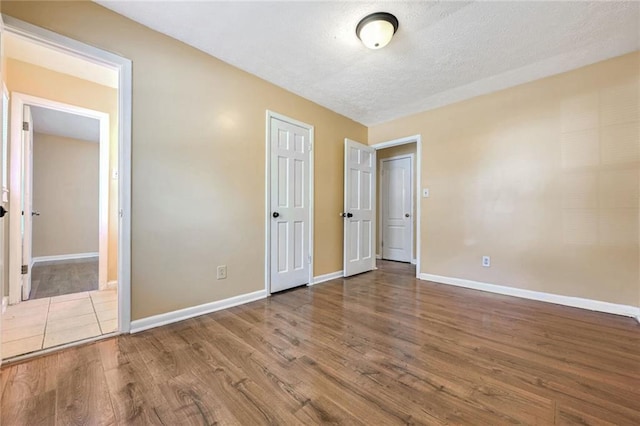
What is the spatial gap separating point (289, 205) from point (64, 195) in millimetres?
4978

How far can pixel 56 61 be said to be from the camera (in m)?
2.56

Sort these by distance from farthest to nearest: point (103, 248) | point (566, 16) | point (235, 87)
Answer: point (103, 248), point (235, 87), point (566, 16)

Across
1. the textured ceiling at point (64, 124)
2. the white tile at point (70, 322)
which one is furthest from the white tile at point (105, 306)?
the textured ceiling at point (64, 124)

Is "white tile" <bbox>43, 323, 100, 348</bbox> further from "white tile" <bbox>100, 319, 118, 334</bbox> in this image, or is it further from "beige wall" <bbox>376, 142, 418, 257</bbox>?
"beige wall" <bbox>376, 142, 418, 257</bbox>

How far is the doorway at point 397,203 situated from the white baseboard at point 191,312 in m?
3.22

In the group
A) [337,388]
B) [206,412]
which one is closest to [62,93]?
[206,412]

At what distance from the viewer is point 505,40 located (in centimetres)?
222

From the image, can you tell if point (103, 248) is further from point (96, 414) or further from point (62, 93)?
point (96, 414)

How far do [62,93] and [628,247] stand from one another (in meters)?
5.86

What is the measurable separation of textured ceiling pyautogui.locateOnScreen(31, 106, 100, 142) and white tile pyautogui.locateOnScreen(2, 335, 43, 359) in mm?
2861

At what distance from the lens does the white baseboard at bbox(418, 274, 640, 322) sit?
7.91ft

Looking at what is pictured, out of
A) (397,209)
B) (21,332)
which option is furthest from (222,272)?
(397,209)

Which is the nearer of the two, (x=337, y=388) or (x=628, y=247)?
(x=337, y=388)

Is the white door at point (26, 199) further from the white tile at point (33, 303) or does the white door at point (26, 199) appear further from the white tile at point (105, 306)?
the white tile at point (105, 306)
